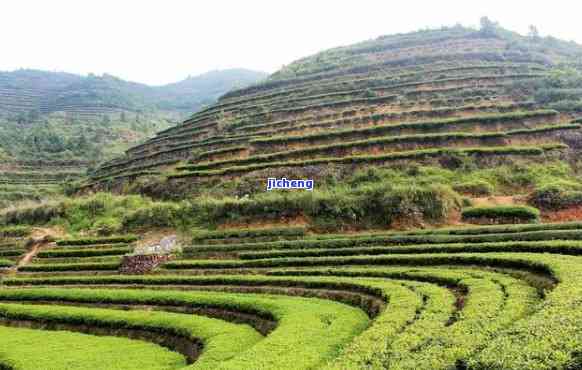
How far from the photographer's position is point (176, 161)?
178ft

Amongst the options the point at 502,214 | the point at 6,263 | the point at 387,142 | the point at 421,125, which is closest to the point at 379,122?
the point at 421,125

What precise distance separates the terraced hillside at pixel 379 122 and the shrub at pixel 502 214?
10.7m

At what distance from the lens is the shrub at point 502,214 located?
28906 millimetres

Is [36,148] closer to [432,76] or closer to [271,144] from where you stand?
[271,144]

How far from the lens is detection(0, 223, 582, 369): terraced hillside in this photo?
1011 cm

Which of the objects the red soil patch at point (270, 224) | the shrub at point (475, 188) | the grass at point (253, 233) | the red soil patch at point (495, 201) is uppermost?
the shrub at point (475, 188)

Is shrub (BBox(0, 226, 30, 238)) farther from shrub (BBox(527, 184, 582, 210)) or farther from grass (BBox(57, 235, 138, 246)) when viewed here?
shrub (BBox(527, 184, 582, 210))

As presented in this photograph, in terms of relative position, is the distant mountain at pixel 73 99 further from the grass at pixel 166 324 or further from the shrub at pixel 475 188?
the shrub at pixel 475 188

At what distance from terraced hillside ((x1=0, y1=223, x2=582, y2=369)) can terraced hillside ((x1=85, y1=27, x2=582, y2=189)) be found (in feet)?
48.7

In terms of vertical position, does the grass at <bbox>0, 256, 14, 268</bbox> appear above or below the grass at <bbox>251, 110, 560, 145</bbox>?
below

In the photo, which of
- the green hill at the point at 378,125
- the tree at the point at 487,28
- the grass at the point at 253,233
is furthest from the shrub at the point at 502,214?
the tree at the point at 487,28

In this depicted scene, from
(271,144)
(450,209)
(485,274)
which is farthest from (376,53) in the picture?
(485,274)

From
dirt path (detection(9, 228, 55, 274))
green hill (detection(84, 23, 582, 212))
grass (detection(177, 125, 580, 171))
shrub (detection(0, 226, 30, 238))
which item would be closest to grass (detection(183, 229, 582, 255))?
green hill (detection(84, 23, 582, 212))

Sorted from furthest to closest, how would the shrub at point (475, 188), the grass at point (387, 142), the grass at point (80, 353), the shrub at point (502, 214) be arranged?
the grass at point (387, 142) → the shrub at point (475, 188) → the shrub at point (502, 214) → the grass at point (80, 353)
